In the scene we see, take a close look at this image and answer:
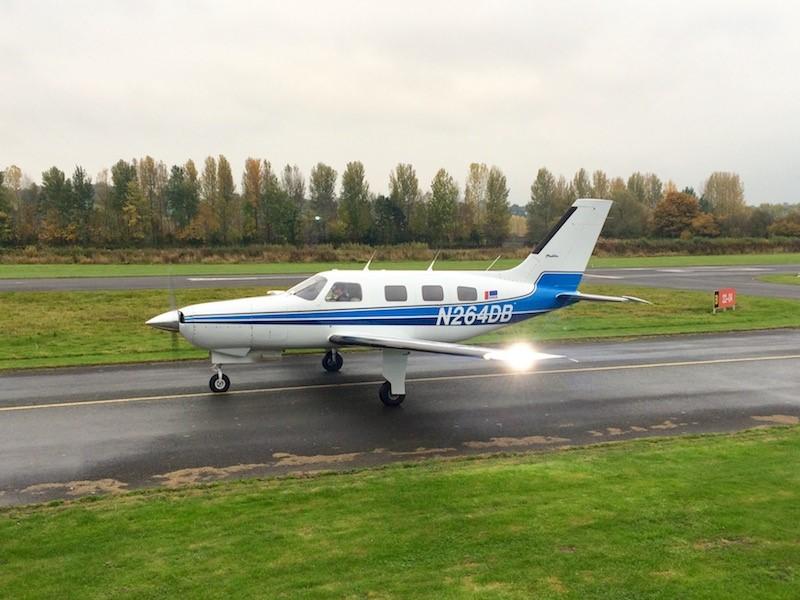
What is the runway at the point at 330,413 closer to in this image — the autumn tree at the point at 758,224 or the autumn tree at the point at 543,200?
the autumn tree at the point at 543,200

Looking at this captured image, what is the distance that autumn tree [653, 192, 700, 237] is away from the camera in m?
101

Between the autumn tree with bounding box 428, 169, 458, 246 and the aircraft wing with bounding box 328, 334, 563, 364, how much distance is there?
80255mm

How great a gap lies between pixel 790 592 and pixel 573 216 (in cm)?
1233

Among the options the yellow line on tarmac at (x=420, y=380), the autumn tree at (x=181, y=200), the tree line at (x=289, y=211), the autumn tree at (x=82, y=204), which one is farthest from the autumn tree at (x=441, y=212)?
the yellow line on tarmac at (x=420, y=380)

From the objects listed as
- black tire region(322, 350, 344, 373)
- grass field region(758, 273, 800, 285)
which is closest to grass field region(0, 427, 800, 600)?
black tire region(322, 350, 344, 373)

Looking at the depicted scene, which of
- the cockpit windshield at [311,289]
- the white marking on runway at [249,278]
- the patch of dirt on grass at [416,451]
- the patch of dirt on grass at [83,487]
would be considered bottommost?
the patch of dirt on grass at [416,451]

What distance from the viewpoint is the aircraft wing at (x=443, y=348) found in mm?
10844

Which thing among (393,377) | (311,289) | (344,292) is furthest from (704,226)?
(393,377)

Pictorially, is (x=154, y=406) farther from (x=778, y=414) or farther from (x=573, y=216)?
(x=778, y=414)

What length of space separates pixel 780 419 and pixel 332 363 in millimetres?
10675

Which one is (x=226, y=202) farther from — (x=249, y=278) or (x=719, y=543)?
(x=719, y=543)

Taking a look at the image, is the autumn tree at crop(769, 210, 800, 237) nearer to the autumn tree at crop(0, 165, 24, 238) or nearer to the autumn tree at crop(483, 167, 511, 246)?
the autumn tree at crop(483, 167, 511, 246)

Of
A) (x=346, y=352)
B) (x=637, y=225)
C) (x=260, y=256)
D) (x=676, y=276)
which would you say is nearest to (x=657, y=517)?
(x=346, y=352)

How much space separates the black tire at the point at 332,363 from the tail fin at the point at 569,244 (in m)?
5.28
